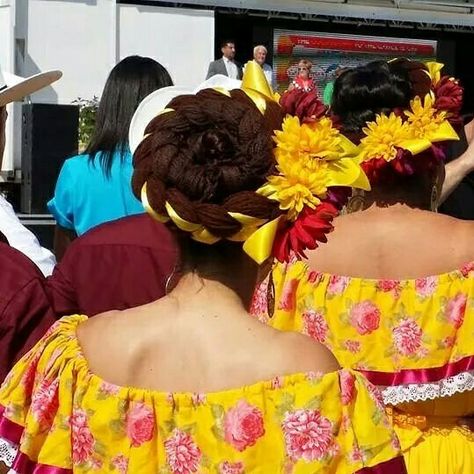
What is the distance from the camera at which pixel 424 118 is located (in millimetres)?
2750

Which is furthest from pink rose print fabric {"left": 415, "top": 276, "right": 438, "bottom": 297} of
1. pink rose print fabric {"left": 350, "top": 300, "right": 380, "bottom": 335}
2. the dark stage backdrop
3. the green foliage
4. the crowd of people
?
the dark stage backdrop

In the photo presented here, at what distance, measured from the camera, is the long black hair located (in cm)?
334

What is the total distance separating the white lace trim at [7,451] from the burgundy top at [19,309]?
51 cm

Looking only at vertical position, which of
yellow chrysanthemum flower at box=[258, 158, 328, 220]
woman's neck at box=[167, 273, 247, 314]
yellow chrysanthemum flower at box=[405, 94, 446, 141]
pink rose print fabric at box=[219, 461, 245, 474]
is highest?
yellow chrysanthemum flower at box=[405, 94, 446, 141]

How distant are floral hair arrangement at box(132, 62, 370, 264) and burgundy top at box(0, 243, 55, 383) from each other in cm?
72

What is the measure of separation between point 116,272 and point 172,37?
12.0m

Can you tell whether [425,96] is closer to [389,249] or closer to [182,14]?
[389,249]

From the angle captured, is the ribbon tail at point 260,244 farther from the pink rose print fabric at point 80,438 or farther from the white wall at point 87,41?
the white wall at point 87,41

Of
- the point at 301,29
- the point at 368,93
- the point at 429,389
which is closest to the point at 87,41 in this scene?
the point at 301,29

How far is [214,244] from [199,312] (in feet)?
0.38

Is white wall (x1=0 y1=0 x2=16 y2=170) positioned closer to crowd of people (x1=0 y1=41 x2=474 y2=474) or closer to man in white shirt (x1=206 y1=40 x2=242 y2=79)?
man in white shirt (x1=206 y1=40 x2=242 y2=79)

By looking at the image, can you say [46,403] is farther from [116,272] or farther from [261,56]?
[261,56]

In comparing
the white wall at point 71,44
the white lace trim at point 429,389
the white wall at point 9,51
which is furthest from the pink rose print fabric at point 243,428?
the white wall at point 71,44

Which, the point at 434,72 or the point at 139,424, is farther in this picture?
the point at 434,72
